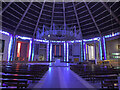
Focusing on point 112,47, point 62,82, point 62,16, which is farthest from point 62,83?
point 112,47

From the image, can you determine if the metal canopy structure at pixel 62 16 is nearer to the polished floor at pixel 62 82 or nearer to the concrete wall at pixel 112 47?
the concrete wall at pixel 112 47

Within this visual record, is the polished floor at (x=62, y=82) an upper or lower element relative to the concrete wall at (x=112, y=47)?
lower

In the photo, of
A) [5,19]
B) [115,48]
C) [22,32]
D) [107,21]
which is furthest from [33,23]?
[115,48]

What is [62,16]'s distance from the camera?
72.0 ft

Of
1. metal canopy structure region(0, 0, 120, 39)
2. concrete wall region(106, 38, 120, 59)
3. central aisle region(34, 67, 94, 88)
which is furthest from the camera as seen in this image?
concrete wall region(106, 38, 120, 59)

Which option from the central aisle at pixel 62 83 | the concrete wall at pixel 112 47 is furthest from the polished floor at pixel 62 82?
the concrete wall at pixel 112 47

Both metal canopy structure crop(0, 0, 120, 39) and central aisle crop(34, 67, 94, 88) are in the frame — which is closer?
central aisle crop(34, 67, 94, 88)

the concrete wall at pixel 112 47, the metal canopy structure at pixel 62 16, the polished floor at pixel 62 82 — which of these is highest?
the metal canopy structure at pixel 62 16

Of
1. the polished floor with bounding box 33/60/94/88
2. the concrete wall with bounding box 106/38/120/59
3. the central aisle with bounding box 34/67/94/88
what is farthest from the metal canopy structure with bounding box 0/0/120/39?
the central aisle with bounding box 34/67/94/88

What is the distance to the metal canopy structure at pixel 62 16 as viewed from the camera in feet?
55.6

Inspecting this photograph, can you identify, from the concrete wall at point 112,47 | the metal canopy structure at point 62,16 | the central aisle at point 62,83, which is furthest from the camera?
the concrete wall at point 112,47

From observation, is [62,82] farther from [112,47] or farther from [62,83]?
[112,47]

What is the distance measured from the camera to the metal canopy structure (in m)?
16.9

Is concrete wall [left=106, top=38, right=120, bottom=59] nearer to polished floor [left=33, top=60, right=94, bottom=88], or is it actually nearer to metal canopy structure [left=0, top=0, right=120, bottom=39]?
metal canopy structure [left=0, top=0, right=120, bottom=39]
